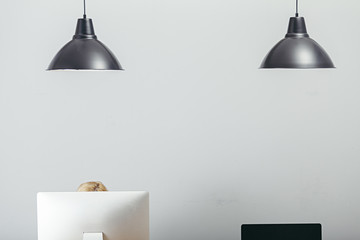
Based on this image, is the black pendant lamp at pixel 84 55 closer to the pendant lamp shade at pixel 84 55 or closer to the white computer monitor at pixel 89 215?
the pendant lamp shade at pixel 84 55

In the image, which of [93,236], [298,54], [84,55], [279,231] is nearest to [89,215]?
[93,236]

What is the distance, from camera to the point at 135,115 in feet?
12.2

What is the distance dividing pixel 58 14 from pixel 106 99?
2.22 feet

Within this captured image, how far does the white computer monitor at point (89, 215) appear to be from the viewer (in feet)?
8.04

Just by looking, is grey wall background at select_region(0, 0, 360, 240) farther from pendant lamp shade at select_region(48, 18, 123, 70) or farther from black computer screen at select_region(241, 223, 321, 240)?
black computer screen at select_region(241, 223, 321, 240)

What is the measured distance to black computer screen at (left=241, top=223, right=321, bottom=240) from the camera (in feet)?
9.00

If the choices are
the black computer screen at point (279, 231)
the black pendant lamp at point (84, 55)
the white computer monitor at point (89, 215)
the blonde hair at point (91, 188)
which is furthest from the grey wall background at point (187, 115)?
the white computer monitor at point (89, 215)

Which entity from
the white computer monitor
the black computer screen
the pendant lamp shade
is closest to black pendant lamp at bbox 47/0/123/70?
the pendant lamp shade

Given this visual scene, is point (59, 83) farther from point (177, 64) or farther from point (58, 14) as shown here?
point (177, 64)

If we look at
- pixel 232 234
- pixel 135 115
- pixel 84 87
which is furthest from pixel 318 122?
pixel 84 87

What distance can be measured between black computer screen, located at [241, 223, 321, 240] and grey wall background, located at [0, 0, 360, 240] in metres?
1.03

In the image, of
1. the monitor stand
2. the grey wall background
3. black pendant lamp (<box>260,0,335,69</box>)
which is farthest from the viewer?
the grey wall background

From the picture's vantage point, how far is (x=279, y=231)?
9.04 feet

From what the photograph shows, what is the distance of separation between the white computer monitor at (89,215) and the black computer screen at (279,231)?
0.62 metres
